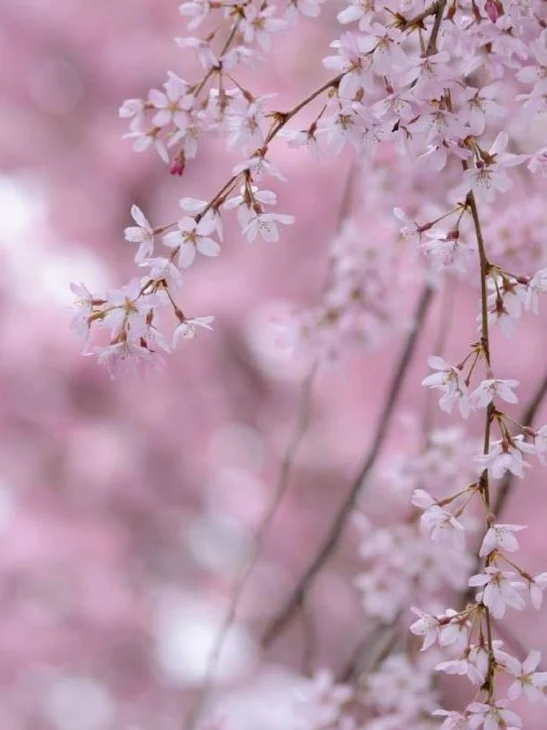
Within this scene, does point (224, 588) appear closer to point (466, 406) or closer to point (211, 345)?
point (211, 345)

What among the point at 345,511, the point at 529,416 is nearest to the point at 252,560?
the point at 345,511

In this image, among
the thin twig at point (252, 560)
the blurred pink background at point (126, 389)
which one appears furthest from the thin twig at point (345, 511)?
the blurred pink background at point (126, 389)

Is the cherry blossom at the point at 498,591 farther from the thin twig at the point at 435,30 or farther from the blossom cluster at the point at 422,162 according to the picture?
the thin twig at the point at 435,30

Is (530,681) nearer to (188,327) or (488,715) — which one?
(488,715)

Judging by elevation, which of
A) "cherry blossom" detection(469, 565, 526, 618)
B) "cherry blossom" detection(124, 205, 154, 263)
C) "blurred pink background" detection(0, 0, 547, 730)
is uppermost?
"blurred pink background" detection(0, 0, 547, 730)

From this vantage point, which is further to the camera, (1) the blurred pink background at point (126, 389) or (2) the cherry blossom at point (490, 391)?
(1) the blurred pink background at point (126, 389)

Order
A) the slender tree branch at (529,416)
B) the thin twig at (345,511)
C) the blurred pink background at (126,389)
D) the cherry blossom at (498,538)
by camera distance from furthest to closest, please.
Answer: the blurred pink background at (126,389) → the thin twig at (345,511) → the slender tree branch at (529,416) → the cherry blossom at (498,538)

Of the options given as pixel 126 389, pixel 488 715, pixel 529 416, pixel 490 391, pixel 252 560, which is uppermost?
pixel 126 389

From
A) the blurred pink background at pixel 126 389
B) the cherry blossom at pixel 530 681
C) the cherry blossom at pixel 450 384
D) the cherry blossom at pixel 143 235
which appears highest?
the blurred pink background at pixel 126 389

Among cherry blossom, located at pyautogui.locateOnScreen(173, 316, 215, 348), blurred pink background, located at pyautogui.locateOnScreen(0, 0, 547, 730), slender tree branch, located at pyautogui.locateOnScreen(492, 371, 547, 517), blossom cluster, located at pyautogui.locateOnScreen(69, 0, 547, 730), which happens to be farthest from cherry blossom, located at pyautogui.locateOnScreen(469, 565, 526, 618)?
blurred pink background, located at pyautogui.locateOnScreen(0, 0, 547, 730)

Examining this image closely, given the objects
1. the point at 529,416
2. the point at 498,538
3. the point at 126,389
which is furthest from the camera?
the point at 126,389

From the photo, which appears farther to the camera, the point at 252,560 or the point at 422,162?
the point at 252,560

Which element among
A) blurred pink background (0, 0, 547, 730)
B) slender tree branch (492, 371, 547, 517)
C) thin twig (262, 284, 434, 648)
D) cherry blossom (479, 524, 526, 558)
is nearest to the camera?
cherry blossom (479, 524, 526, 558)

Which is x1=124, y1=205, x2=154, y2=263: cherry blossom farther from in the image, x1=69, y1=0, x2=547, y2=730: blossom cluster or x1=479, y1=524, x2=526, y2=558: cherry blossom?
x1=479, y1=524, x2=526, y2=558: cherry blossom
